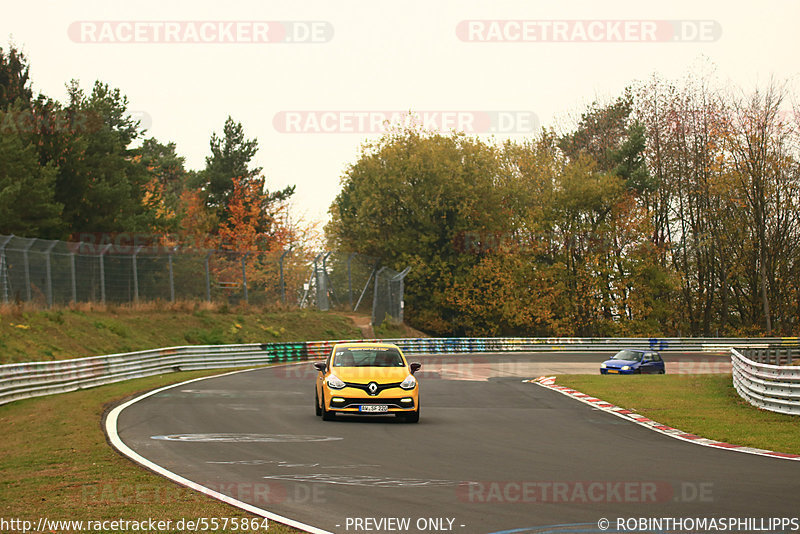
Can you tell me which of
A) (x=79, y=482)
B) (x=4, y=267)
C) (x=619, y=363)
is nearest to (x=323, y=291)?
(x=619, y=363)

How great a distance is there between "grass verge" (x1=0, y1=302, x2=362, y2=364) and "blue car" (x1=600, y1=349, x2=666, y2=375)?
57.7 ft

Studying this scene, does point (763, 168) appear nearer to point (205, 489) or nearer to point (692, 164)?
point (692, 164)

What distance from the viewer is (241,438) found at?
583 inches

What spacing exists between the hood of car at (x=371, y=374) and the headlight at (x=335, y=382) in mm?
69

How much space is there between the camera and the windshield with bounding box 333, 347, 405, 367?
728 inches

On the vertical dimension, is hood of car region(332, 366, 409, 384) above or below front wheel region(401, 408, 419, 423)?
above

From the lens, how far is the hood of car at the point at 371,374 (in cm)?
1755

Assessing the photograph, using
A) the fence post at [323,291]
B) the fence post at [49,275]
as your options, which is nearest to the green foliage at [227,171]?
the fence post at [323,291]

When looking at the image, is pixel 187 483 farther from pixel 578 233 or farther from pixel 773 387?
pixel 578 233

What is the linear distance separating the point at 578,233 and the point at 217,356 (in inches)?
1444

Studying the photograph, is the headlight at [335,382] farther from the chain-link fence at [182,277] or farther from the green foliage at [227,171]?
the green foliage at [227,171]

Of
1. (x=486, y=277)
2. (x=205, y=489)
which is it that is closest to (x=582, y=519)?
(x=205, y=489)

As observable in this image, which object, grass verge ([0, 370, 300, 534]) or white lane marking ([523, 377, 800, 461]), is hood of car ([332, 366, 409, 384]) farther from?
white lane marking ([523, 377, 800, 461])

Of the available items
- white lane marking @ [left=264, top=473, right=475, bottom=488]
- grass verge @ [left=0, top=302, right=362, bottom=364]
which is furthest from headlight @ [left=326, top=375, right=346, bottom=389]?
grass verge @ [left=0, top=302, right=362, bottom=364]
